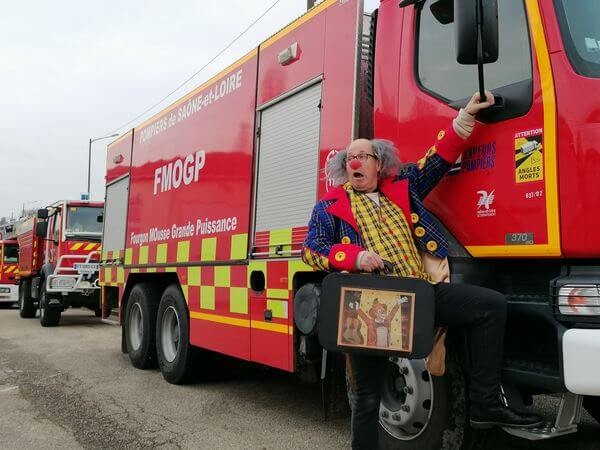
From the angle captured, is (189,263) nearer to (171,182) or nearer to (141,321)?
(171,182)

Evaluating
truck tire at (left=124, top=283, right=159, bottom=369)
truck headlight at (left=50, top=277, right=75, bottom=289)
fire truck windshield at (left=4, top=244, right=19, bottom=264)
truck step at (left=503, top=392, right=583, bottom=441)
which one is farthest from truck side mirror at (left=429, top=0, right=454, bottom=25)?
fire truck windshield at (left=4, top=244, right=19, bottom=264)

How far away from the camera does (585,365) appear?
7.77 feet

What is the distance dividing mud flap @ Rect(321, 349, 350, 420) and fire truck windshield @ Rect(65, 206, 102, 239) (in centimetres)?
1056

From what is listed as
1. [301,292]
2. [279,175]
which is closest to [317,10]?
[279,175]

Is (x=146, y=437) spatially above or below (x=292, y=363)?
below

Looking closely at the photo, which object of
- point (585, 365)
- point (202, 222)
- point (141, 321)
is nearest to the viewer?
point (585, 365)

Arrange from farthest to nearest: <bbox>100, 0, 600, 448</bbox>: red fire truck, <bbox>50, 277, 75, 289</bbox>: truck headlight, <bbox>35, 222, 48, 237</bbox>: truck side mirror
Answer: <bbox>35, 222, 48, 237</bbox>: truck side mirror → <bbox>50, 277, 75, 289</bbox>: truck headlight → <bbox>100, 0, 600, 448</bbox>: red fire truck

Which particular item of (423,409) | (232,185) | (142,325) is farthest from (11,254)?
(423,409)

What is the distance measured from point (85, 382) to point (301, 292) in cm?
368

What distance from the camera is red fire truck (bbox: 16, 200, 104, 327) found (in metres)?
12.6

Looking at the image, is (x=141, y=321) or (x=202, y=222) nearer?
(x=202, y=222)

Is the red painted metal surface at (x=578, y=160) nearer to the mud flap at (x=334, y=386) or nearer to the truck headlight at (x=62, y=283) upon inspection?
the mud flap at (x=334, y=386)

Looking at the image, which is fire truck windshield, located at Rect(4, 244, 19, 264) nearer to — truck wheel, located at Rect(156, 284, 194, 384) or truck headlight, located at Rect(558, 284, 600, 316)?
truck wheel, located at Rect(156, 284, 194, 384)

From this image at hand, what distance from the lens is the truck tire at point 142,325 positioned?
663cm
